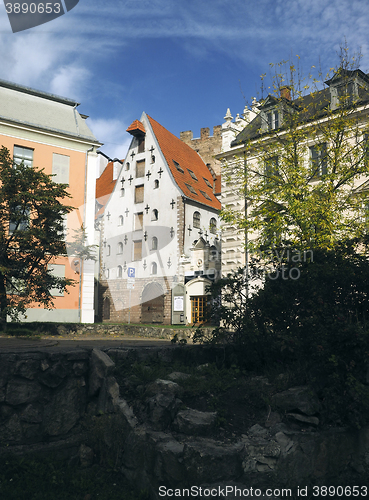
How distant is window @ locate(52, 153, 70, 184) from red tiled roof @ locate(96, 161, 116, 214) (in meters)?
13.5

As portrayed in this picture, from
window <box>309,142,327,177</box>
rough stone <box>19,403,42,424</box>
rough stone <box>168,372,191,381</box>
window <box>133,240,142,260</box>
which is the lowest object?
rough stone <box>19,403,42,424</box>

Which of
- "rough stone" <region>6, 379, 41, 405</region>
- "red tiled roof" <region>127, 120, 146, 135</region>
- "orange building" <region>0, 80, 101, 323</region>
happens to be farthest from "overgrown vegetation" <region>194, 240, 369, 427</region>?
"red tiled roof" <region>127, 120, 146, 135</region>

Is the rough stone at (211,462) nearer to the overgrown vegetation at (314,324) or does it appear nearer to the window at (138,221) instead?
the overgrown vegetation at (314,324)

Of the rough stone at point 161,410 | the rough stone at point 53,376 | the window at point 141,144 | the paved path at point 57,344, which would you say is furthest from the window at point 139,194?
the rough stone at point 161,410

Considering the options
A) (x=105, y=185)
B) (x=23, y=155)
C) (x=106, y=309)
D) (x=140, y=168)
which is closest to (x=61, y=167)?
(x=23, y=155)

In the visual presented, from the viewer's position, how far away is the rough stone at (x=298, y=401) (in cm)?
571

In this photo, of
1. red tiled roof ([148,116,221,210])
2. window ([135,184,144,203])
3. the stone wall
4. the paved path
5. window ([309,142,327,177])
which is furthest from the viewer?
window ([135,184,144,203])

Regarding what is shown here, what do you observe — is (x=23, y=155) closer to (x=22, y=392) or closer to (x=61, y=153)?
(x=61, y=153)

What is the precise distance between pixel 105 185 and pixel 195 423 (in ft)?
127

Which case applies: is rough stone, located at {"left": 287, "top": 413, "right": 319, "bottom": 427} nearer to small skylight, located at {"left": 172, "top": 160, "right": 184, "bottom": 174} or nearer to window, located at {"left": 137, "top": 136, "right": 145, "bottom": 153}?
small skylight, located at {"left": 172, "top": 160, "right": 184, "bottom": 174}

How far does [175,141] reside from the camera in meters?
39.2

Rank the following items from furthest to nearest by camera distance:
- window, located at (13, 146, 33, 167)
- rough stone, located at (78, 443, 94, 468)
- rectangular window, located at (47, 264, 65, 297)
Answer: window, located at (13, 146, 33, 167) < rectangular window, located at (47, 264, 65, 297) < rough stone, located at (78, 443, 94, 468)

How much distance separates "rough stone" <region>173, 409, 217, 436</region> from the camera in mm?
5258

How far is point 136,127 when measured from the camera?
114 feet
